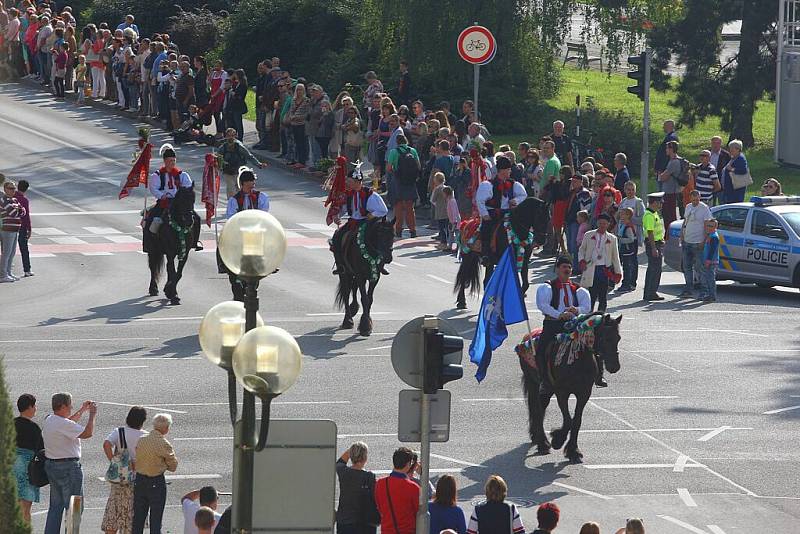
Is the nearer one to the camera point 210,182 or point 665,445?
point 665,445

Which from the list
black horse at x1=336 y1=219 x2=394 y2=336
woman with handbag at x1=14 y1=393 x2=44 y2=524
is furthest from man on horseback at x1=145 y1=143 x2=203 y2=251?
woman with handbag at x1=14 y1=393 x2=44 y2=524

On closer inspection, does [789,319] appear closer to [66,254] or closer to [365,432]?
[365,432]

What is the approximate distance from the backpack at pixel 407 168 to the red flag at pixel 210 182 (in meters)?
3.83

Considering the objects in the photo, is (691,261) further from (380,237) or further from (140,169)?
(140,169)

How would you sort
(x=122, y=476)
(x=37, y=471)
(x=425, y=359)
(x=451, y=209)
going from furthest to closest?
(x=451, y=209)
(x=37, y=471)
(x=122, y=476)
(x=425, y=359)

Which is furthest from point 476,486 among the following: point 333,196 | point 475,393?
point 333,196

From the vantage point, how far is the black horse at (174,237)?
25.8 metres

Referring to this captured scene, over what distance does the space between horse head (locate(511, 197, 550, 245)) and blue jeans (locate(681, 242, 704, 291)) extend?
4407mm

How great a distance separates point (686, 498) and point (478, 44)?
18.7 m

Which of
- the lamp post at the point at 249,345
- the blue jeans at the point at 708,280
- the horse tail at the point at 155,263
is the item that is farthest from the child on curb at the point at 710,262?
the lamp post at the point at 249,345

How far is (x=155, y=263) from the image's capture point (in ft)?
86.7

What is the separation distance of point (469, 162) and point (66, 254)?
7581 millimetres

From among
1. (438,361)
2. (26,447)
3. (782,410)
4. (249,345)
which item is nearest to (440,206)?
(782,410)

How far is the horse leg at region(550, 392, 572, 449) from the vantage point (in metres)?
17.8
